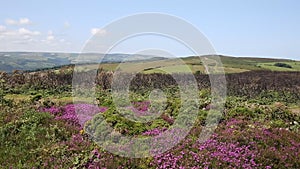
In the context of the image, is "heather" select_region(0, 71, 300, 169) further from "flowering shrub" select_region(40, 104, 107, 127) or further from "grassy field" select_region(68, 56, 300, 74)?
"grassy field" select_region(68, 56, 300, 74)

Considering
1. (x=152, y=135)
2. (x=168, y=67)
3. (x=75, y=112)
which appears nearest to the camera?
(x=152, y=135)

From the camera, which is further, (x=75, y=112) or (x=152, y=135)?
(x=75, y=112)

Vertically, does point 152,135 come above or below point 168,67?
below

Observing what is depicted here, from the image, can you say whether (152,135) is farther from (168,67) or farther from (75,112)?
(168,67)

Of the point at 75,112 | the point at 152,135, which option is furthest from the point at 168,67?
the point at 152,135

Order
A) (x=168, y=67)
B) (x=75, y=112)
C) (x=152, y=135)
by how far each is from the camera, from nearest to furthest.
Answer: (x=152, y=135) < (x=75, y=112) < (x=168, y=67)

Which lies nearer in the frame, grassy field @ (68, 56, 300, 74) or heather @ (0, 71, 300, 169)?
heather @ (0, 71, 300, 169)

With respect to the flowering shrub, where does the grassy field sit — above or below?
above

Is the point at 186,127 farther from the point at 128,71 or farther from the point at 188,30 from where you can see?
the point at 128,71

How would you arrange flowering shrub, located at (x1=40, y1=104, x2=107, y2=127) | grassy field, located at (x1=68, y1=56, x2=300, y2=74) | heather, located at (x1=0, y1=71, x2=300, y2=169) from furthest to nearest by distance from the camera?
grassy field, located at (x1=68, y1=56, x2=300, y2=74), flowering shrub, located at (x1=40, y1=104, x2=107, y2=127), heather, located at (x1=0, y1=71, x2=300, y2=169)

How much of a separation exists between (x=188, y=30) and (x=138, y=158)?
4.61 m

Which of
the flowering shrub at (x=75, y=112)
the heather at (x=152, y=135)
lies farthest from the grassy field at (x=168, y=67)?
the heather at (x=152, y=135)

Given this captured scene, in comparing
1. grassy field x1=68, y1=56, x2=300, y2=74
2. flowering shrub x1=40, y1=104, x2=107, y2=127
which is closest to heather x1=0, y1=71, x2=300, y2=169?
flowering shrub x1=40, y1=104, x2=107, y2=127

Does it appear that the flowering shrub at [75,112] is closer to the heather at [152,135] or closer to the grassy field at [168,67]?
the heather at [152,135]
